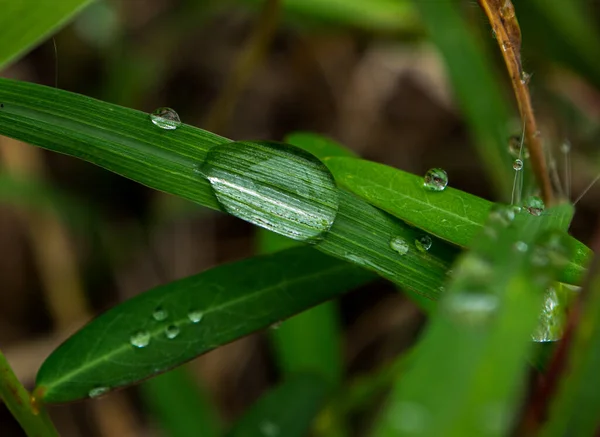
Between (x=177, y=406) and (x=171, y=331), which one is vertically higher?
(x=171, y=331)

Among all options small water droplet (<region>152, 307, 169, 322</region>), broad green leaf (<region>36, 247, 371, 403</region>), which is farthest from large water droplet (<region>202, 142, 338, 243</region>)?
small water droplet (<region>152, 307, 169, 322</region>)

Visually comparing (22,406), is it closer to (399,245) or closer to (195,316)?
(195,316)

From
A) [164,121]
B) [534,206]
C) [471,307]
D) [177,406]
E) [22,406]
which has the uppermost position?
[164,121]

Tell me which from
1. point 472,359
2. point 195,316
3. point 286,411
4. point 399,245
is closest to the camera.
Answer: point 472,359

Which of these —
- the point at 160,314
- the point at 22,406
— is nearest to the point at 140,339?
the point at 160,314

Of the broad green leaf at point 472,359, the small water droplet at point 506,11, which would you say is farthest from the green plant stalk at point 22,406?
the small water droplet at point 506,11

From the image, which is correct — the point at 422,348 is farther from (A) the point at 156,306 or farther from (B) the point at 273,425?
(B) the point at 273,425

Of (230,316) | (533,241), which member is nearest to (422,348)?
(533,241)
